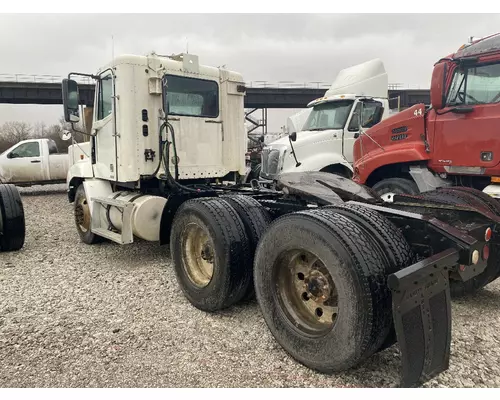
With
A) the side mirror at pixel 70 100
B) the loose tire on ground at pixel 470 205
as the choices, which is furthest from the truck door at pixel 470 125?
the side mirror at pixel 70 100

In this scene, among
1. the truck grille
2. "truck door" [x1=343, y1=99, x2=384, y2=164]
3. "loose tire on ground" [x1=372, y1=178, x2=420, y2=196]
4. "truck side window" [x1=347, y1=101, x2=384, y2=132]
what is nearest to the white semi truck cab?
"loose tire on ground" [x1=372, y1=178, x2=420, y2=196]

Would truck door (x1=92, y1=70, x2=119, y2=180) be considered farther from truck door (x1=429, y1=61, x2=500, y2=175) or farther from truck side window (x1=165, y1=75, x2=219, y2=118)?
truck door (x1=429, y1=61, x2=500, y2=175)

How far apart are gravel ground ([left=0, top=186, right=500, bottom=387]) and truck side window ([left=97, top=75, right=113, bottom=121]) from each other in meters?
2.34

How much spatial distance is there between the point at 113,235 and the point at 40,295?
4.59ft

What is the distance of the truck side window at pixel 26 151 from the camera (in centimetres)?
1341

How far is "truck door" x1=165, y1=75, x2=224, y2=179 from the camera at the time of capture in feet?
Answer: 18.9

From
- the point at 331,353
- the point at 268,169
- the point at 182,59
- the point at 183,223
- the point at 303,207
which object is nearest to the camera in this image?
the point at 331,353

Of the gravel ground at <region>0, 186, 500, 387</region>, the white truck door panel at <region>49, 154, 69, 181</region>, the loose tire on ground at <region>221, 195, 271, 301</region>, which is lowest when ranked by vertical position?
the gravel ground at <region>0, 186, 500, 387</region>

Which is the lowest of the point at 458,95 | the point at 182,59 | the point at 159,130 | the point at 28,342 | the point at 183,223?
the point at 28,342

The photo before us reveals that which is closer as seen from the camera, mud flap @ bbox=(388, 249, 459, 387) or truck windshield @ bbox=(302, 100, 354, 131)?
mud flap @ bbox=(388, 249, 459, 387)

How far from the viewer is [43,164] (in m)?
13.5

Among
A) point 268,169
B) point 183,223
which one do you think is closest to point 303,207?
point 183,223

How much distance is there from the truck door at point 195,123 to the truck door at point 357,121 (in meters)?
3.57

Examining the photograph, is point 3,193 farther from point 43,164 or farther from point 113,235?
point 43,164
